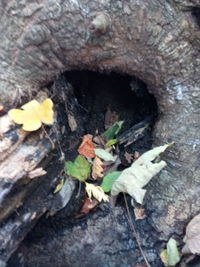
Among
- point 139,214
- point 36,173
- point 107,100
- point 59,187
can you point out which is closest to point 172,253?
point 139,214

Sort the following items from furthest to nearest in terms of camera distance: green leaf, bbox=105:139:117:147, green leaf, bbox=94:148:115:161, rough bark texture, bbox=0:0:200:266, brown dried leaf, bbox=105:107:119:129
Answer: brown dried leaf, bbox=105:107:119:129, green leaf, bbox=105:139:117:147, green leaf, bbox=94:148:115:161, rough bark texture, bbox=0:0:200:266

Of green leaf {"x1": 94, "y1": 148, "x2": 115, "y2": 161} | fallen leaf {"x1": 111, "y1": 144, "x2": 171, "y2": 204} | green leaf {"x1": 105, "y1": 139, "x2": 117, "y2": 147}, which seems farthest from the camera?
green leaf {"x1": 105, "y1": 139, "x2": 117, "y2": 147}

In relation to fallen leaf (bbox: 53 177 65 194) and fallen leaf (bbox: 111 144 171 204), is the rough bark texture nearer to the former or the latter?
fallen leaf (bbox: 111 144 171 204)

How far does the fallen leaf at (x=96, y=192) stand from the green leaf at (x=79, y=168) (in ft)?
0.19

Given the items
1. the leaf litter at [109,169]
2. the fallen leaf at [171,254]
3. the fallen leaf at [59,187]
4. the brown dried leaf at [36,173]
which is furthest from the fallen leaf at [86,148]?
the fallen leaf at [171,254]

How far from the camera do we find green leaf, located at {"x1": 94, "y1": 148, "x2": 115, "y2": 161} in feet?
8.38

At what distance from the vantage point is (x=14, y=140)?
212 cm

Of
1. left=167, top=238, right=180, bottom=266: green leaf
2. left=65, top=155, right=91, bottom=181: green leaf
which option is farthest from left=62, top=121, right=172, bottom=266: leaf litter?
left=167, top=238, right=180, bottom=266: green leaf

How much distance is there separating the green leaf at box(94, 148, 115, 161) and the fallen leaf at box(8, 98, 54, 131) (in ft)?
1.49

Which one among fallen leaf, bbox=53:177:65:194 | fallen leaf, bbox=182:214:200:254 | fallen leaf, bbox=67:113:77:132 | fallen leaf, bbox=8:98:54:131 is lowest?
fallen leaf, bbox=182:214:200:254

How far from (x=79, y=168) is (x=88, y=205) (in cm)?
21

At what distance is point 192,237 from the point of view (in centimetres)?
231

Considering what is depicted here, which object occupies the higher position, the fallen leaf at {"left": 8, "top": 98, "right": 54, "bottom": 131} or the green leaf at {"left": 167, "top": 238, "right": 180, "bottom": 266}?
the fallen leaf at {"left": 8, "top": 98, "right": 54, "bottom": 131}

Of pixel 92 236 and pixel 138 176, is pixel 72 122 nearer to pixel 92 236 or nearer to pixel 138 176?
pixel 138 176
